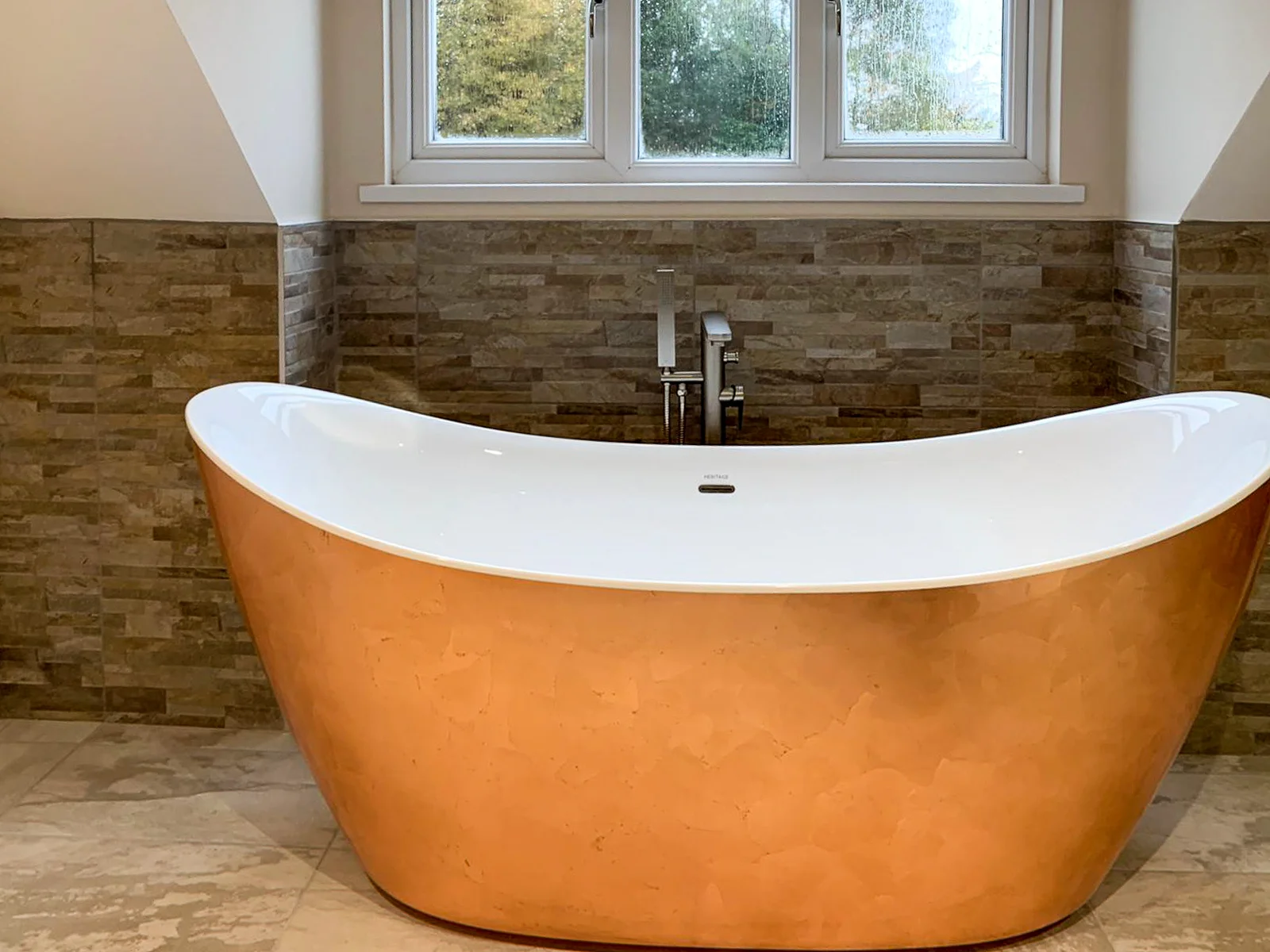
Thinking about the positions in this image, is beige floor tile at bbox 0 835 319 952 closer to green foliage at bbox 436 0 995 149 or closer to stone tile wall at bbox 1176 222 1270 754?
green foliage at bbox 436 0 995 149

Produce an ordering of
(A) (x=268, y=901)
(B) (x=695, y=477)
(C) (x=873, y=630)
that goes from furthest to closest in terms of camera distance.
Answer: (B) (x=695, y=477) < (A) (x=268, y=901) < (C) (x=873, y=630)

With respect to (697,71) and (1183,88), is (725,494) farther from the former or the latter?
(1183,88)

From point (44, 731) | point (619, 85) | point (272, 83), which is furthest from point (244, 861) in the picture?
point (619, 85)

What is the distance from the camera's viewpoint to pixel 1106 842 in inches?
89.7

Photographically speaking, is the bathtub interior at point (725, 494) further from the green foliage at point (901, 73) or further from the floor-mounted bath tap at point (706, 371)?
the green foliage at point (901, 73)

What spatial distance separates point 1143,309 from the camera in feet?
10.1

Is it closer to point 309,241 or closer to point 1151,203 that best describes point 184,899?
point 309,241

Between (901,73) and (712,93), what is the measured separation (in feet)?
1.39

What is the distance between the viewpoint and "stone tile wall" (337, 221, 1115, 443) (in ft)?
10.7

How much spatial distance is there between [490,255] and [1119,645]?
172 centimetres

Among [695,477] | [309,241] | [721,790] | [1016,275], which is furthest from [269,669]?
[1016,275]

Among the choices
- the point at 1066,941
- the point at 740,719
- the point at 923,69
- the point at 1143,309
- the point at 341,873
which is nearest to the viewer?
the point at 740,719

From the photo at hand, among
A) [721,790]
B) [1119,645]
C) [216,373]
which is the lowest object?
[721,790]

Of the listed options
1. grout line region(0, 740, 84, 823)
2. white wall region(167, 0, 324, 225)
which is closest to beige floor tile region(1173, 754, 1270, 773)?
white wall region(167, 0, 324, 225)
